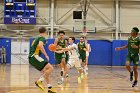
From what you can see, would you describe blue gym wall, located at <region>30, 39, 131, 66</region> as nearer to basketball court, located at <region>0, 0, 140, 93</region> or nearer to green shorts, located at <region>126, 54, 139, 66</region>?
basketball court, located at <region>0, 0, 140, 93</region>

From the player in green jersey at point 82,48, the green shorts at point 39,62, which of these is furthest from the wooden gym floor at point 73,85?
the player in green jersey at point 82,48

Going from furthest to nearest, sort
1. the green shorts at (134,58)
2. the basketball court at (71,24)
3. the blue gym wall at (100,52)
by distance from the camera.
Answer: the blue gym wall at (100,52) → the basketball court at (71,24) → the green shorts at (134,58)

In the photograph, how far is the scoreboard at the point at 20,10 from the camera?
28.9 m

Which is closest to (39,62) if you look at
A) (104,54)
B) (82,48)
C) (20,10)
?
(82,48)

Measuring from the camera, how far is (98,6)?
30594 millimetres

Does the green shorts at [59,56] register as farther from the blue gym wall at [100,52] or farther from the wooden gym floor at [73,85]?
the blue gym wall at [100,52]

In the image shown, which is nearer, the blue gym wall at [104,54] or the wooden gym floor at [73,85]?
the wooden gym floor at [73,85]

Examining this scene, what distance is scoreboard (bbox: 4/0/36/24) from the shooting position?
2888cm

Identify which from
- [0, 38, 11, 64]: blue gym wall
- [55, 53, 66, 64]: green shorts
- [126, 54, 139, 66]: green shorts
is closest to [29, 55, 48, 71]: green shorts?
[126, 54, 139, 66]: green shorts

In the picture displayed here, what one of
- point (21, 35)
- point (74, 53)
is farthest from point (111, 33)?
point (74, 53)

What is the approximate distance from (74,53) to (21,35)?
56.6 feet

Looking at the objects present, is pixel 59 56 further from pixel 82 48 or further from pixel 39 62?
pixel 39 62

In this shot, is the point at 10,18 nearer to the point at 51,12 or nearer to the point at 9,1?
the point at 9,1

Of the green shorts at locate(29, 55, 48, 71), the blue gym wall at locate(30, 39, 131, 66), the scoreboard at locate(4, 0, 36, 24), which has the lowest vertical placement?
the blue gym wall at locate(30, 39, 131, 66)
